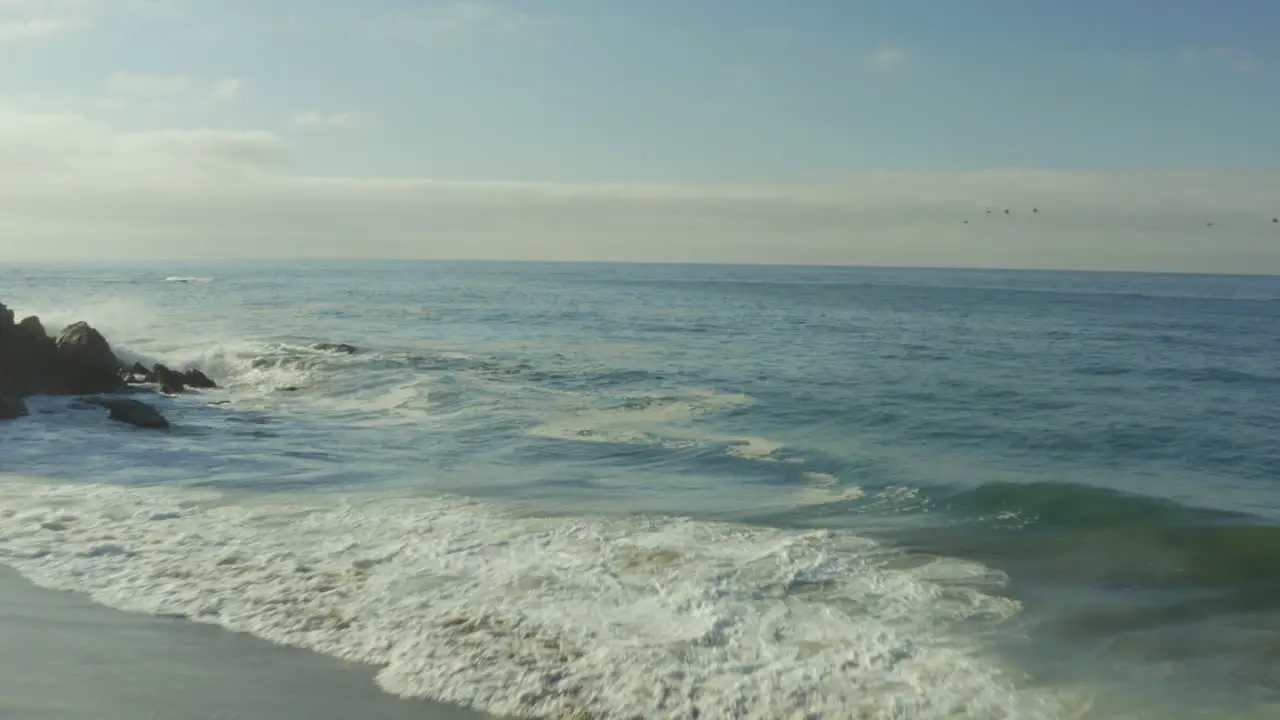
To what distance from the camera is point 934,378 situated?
25.2 metres

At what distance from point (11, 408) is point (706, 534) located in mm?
14351

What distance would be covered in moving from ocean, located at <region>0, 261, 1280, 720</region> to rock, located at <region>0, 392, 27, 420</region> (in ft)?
1.19

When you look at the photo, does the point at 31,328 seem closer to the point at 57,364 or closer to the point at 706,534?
the point at 57,364

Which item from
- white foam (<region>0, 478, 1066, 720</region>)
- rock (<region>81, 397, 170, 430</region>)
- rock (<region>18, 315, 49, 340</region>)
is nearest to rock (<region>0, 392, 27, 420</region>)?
rock (<region>81, 397, 170, 430</region>)

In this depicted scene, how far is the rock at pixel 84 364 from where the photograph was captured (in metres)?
21.3

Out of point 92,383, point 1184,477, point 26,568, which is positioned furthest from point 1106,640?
point 92,383

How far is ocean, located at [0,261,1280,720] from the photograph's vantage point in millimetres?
6785

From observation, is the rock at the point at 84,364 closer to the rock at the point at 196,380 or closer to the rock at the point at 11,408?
the rock at the point at 196,380

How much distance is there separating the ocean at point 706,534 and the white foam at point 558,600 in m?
0.03

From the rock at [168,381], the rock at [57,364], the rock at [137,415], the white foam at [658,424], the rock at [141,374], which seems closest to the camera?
the white foam at [658,424]

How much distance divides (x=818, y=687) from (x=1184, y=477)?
10.7 metres

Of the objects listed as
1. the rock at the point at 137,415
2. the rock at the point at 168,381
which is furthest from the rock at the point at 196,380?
the rock at the point at 137,415

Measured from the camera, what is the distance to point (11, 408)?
57.8ft

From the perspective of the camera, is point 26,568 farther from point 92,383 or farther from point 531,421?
point 92,383
